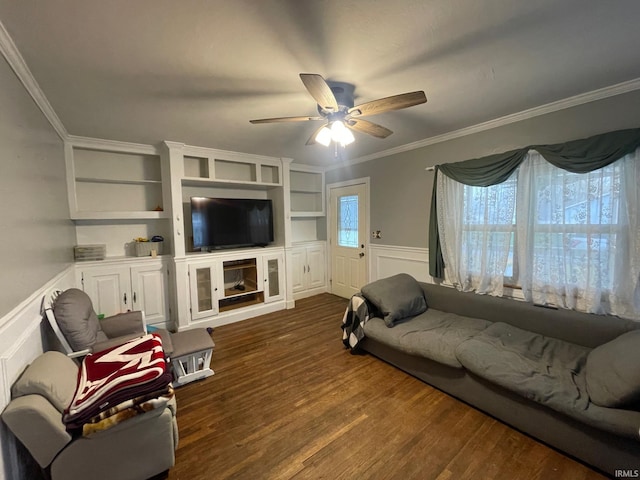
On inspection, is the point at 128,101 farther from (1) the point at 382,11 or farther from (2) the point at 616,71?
(2) the point at 616,71

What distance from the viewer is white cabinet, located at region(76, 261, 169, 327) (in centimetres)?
302

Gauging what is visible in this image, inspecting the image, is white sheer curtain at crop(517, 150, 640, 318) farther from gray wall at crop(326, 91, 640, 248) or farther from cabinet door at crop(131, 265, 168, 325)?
cabinet door at crop(131, 265, 168, 325)

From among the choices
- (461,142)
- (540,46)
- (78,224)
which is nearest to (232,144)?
(78,224)

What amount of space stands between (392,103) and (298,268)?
3406 mm

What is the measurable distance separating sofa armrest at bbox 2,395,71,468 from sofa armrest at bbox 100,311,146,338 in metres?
1.14

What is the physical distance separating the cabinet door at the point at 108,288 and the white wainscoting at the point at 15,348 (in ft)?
4.75

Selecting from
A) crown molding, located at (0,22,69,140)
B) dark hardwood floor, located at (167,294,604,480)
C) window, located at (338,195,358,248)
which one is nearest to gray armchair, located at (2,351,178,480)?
dark hardwood floor, located at (167,294,604,480)

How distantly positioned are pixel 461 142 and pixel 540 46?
1.53 metres

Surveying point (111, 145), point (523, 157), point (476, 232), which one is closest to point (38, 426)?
point (111, 145)

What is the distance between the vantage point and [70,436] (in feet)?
4.00

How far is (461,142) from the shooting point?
3047mm

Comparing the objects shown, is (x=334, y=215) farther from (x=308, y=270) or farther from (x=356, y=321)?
(x=356, y=321)

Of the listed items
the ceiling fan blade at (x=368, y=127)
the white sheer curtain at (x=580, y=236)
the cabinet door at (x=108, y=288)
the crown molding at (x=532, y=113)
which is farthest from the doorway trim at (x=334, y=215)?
the cabinet door at (x=108, y=288)

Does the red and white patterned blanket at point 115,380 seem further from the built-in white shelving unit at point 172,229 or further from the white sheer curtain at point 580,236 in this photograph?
the white sheer curtain at point 580,236
